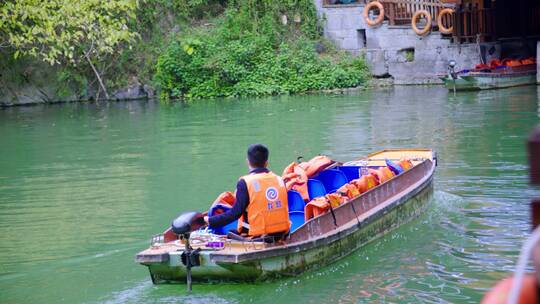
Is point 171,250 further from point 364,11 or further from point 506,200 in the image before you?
point 364,11

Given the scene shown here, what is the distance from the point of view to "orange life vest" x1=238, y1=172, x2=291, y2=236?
8.02 meters

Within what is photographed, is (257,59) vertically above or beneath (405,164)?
above

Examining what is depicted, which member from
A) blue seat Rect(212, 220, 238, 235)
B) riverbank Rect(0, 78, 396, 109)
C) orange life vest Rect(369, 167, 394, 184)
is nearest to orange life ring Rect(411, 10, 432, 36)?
riverbank Rect(0, 78, 396, 109)

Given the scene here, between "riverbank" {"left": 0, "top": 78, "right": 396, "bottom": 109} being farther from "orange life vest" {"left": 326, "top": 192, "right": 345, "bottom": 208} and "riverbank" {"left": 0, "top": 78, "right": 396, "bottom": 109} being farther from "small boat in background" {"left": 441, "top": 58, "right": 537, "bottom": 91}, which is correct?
"orange life vest" {"left": 326, "top": 192, "right": 345, "bottom": 208}

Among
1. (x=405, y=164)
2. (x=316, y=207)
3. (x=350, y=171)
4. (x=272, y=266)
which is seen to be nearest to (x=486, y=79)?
(x=405, y=164)

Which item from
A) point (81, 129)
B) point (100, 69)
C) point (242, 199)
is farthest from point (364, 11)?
point (242, 199)

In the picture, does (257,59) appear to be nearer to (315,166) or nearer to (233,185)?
(233,185)

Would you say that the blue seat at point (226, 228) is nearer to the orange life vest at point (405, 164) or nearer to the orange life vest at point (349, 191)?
the orange life vest at point (349, 191)

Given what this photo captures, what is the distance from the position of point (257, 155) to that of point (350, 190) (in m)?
2.02

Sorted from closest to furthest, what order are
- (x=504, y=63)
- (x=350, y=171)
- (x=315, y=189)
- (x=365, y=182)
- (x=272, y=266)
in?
(x=272, y=266), (x=315, y=189), (x=365, y=182), (x=350, y=171), (x=504, y=63)

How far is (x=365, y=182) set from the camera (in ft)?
33.1

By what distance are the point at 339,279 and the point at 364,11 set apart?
2386 cm

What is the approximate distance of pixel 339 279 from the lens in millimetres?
8641

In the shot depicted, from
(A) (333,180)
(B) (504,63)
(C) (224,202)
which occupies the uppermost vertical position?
(B) (504,63)
